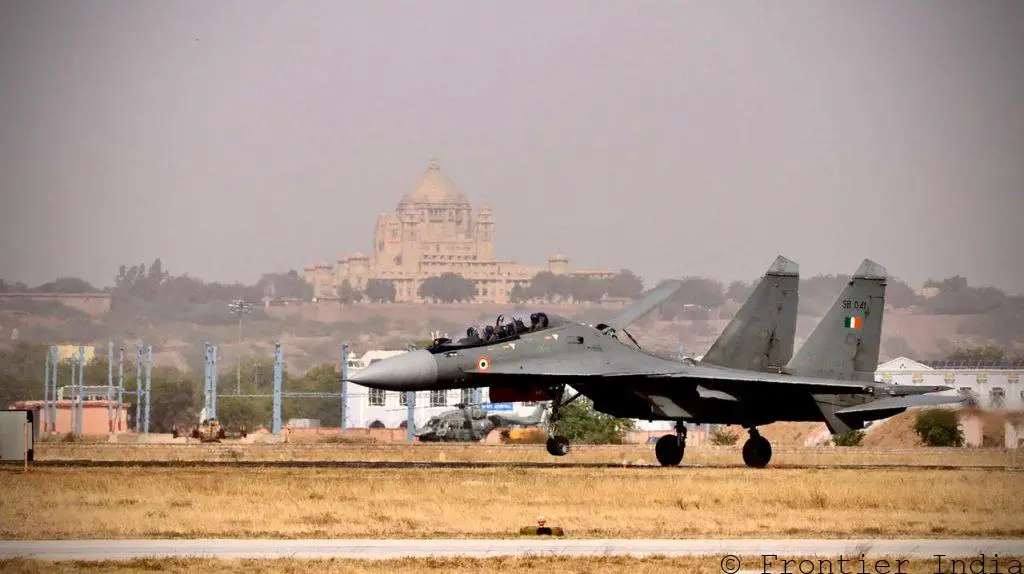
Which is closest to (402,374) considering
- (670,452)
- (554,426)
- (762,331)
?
(554,426)

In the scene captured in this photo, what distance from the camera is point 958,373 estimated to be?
8156cm

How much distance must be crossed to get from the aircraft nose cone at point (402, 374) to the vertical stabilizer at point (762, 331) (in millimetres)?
6908

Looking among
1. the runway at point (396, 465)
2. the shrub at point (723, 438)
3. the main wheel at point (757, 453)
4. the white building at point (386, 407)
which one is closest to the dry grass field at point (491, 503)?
the runway at point (396, 465)

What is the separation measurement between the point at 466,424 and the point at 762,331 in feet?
116

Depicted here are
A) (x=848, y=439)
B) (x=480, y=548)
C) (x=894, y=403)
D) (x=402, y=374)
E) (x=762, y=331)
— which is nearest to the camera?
(x=480, y=548)

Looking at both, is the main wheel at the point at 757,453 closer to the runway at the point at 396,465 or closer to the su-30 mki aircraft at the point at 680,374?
the su-30 mki aircraft at the point at 680,374

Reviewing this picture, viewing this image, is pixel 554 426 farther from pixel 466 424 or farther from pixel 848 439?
pixel 466 424

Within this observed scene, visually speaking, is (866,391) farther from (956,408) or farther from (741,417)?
(956,408)

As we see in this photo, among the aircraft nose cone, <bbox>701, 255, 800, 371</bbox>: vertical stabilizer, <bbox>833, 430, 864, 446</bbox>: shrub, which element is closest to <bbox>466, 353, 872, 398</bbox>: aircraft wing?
the aircraft nose cone

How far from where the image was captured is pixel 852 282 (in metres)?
37.5

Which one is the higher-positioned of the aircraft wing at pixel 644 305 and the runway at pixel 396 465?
the aircraft wing at pixel 644 305

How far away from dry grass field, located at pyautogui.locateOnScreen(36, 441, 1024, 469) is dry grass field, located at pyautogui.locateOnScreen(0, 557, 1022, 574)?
17.9m

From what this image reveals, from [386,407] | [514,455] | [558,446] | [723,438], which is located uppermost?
[558,446]

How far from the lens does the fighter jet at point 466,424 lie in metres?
68.6
